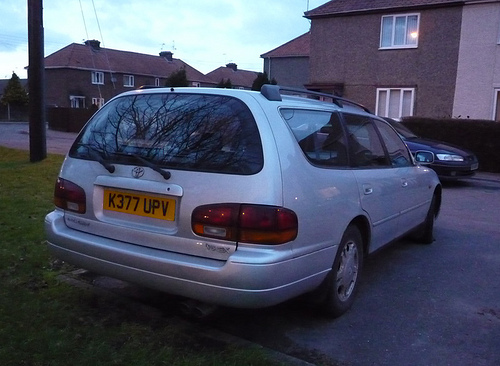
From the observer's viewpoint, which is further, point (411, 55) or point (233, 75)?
point (233, 75)

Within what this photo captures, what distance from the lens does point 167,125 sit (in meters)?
3.86

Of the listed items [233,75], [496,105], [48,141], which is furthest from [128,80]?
[496,105]

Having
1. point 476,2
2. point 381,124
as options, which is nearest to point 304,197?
point 381,124

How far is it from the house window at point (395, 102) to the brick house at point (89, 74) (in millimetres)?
32517

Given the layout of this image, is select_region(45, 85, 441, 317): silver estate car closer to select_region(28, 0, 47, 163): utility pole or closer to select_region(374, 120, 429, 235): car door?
select_region(374, 120, 429, 235): car door

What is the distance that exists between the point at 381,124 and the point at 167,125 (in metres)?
2.58

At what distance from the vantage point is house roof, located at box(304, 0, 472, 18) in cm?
2080

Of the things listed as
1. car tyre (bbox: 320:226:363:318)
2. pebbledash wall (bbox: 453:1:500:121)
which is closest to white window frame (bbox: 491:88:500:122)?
pebbledash wall (bbox: 453:1:500:121)

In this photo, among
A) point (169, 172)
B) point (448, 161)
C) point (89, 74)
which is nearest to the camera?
point (169, 172)

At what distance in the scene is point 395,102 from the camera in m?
Answer: 22.5

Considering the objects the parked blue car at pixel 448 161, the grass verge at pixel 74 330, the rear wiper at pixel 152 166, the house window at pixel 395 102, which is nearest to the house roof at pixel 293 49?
the house window at pixel 395 102

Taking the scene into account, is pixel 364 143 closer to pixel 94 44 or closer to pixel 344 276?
pixel 344 276

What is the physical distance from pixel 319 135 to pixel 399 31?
19573mm

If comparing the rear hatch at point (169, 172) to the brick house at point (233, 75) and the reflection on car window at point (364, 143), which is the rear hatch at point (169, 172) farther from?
the brick house at point (233, 75)
